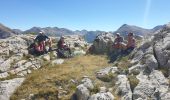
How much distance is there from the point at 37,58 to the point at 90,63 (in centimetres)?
746

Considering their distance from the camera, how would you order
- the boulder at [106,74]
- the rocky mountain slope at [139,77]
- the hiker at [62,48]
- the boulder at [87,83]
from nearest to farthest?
the rocky mountain slope at [139,77] → the boulder at [87,83] → the boulder at [106,74] → the hiker at [62,48]

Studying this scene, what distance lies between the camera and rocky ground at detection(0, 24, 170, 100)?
21.1 metres

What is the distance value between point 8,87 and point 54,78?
4.42 meters

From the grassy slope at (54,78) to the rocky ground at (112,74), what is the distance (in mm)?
91

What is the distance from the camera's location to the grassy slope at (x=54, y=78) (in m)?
22.6

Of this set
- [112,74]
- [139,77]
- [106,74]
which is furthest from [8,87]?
[139,77]

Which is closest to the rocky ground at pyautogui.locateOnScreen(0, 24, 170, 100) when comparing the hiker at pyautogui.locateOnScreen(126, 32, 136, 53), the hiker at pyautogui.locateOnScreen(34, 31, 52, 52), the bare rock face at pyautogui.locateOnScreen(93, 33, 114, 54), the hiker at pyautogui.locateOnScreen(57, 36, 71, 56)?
the hiker at pyautogui.locateOnScreen(57, 36, 71, 56)

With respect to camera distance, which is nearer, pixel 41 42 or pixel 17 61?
pixel 17 61

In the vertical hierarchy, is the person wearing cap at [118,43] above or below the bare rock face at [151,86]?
above

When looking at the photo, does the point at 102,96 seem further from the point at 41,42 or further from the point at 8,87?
the point at 41,42

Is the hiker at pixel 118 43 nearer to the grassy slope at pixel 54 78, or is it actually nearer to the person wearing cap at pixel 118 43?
the person wearing cap at pixel 118 43

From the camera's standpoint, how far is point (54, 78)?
24859 mm

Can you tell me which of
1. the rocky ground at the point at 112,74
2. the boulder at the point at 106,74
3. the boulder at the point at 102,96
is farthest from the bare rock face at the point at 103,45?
the boulder at the point at 102,96

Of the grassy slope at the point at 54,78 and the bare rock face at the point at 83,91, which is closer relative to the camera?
the bare rock face at the point at 83,91
